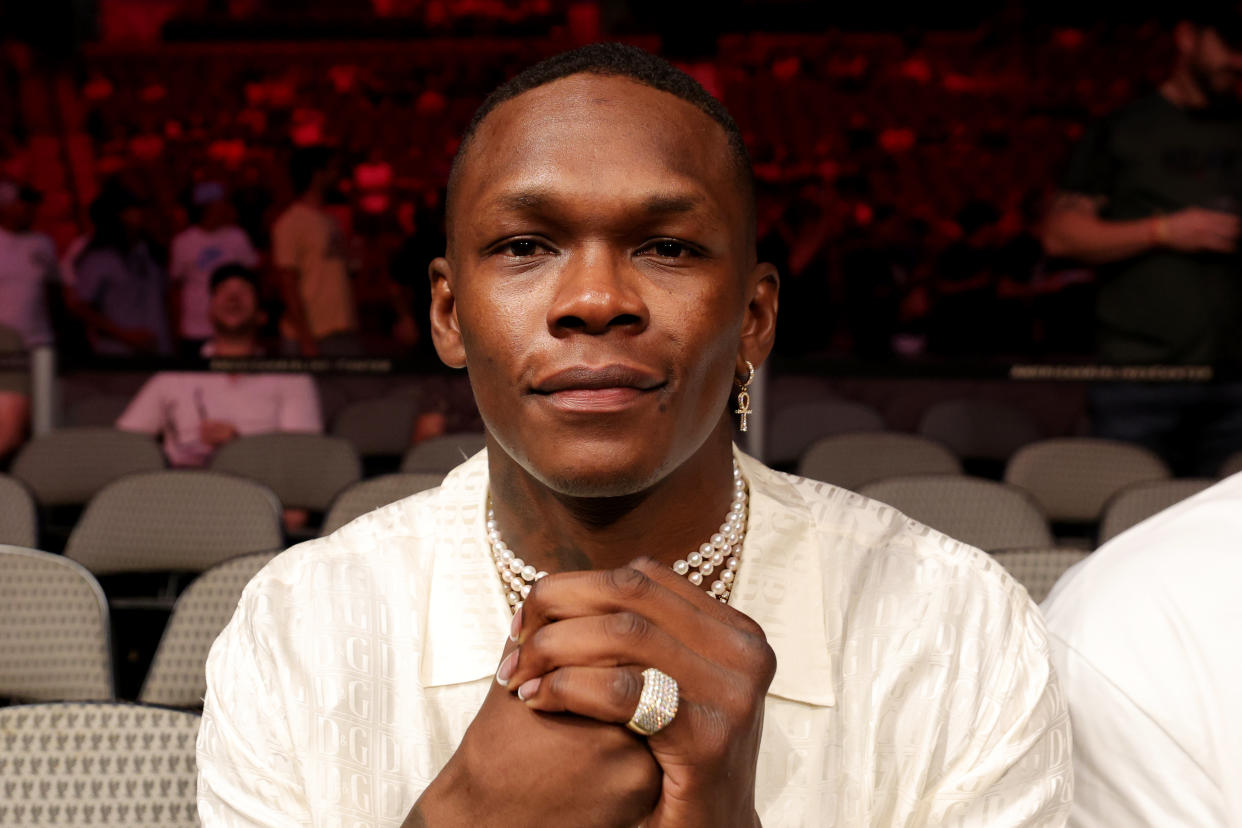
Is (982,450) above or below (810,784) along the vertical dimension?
below

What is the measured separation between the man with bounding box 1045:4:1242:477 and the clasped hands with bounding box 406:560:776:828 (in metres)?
4.04

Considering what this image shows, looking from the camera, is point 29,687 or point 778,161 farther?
point 778,161

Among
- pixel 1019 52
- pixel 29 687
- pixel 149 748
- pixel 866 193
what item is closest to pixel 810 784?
pixel 149 748

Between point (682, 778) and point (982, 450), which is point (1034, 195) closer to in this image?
point (982, 450)

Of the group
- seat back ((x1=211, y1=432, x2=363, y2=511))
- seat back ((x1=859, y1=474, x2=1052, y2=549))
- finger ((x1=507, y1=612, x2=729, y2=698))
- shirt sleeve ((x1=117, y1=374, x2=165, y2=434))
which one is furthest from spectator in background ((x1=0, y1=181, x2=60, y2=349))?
finger ((x1=507, y1=612, x2=729, y2=698))

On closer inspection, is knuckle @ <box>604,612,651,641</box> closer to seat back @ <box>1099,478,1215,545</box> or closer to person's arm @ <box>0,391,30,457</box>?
seat back @ <box>1099,478,1215,545</box>

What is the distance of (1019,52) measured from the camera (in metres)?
7.24

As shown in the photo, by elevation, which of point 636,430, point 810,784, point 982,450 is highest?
point 636,430

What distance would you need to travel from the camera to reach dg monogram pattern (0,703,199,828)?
149 cm

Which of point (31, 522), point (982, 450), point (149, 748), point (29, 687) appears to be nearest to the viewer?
point (149, 748)

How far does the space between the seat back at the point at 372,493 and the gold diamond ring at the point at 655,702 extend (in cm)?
224

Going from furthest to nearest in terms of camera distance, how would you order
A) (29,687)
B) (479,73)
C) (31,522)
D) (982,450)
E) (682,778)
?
1. (479,73)
2. (982,450)
3. (31,522)
4. (29,687)
5. (682,778)

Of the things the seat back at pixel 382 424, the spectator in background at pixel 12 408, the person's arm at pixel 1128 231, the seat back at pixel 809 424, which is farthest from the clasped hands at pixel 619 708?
the spectator in background at pixel 12 408

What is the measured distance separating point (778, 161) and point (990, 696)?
263 inches
